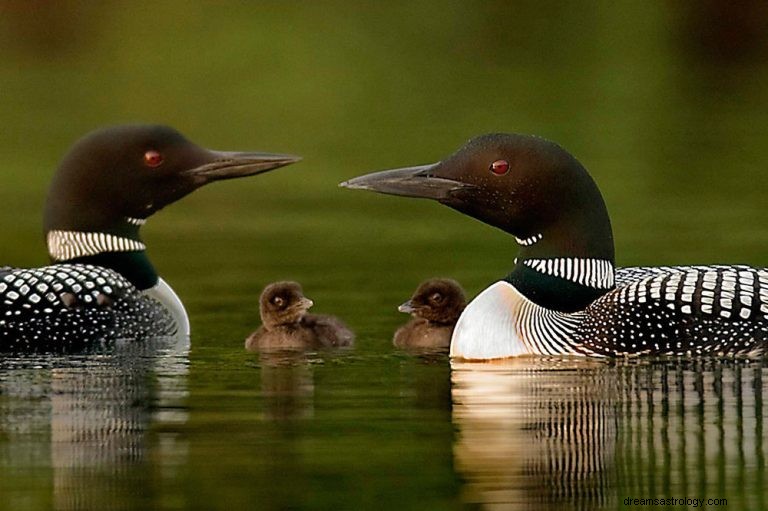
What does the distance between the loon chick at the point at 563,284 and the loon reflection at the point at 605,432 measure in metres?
0.09

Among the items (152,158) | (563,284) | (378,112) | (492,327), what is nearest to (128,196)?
(152,158)

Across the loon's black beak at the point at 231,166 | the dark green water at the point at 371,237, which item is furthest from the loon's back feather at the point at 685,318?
the loon's black beak at the point at 231,166

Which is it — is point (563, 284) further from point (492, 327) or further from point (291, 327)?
point (291, 327)

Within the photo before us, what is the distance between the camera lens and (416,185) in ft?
26.1

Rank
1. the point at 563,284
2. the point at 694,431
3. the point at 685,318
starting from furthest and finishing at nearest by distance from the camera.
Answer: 1. the point at 563,284
2. the point at 685,318
3. the point at 694,431

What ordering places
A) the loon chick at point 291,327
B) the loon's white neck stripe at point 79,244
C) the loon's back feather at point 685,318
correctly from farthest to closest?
the loon's white neck stripe at point 79,244, the loon chick at point 291,327, the loon's back feather at point 685,318

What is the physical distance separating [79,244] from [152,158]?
0.45 metres

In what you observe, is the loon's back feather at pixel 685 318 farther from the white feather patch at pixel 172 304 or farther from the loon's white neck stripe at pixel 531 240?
the white feather patch at pixel 172 304

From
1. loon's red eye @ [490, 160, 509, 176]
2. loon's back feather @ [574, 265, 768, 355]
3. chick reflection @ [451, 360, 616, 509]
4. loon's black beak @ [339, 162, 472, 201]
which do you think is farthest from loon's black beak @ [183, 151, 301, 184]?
loon's back feather @ [574, 265, 768, 355]

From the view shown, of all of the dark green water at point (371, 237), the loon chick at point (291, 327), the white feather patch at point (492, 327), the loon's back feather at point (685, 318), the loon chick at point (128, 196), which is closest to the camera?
the dark green water at point (371, 237)

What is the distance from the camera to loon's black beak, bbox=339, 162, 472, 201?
7.94m

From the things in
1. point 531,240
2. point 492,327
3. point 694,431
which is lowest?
point 694,431

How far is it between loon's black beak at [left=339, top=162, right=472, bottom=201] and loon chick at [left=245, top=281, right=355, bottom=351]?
2.38 feet

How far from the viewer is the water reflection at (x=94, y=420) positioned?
5.97m
